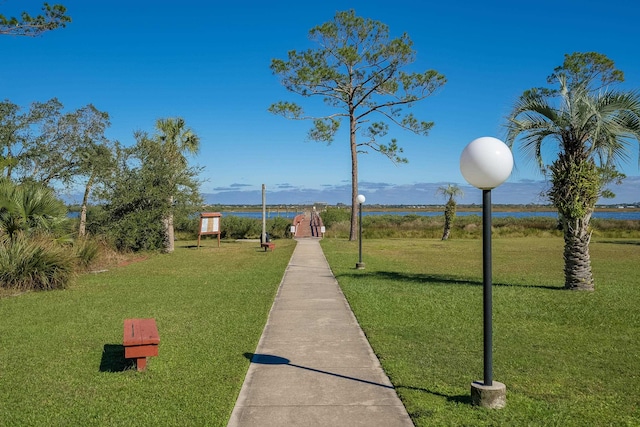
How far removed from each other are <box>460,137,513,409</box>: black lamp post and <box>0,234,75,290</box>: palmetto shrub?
10.8 meters

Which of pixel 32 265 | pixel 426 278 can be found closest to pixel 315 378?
pixel 32 265

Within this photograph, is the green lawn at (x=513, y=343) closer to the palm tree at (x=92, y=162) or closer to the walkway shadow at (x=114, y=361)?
the walkway shadow at (x=114, y=361)

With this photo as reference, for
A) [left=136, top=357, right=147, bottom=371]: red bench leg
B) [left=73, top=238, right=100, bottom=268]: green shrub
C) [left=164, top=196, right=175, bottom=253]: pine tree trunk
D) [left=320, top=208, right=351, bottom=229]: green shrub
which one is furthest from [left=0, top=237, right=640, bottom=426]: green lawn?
[left=320, top=208, right=351, bottom=229]: green shrub

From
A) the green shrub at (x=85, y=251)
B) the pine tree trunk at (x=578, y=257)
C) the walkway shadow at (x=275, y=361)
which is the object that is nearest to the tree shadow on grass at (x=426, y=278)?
the pine tree trunk at (x=578, y=257)

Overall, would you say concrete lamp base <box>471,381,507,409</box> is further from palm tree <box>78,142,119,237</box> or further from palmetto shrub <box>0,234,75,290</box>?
palm tree <box>78,142,119,237</box>

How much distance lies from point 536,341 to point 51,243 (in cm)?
1109

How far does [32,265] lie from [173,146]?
14.3m

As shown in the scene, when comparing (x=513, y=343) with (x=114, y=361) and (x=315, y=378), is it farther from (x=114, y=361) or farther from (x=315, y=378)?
(x=114, y=361)

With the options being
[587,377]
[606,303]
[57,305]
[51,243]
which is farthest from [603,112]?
[51,243]

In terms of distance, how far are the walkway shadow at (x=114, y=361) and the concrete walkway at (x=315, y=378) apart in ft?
4.71

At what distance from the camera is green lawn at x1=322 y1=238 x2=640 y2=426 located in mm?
4918

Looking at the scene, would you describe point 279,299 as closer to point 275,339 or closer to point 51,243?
point 275,339

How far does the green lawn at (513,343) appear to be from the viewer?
4918 mm

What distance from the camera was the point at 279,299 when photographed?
11070mm
